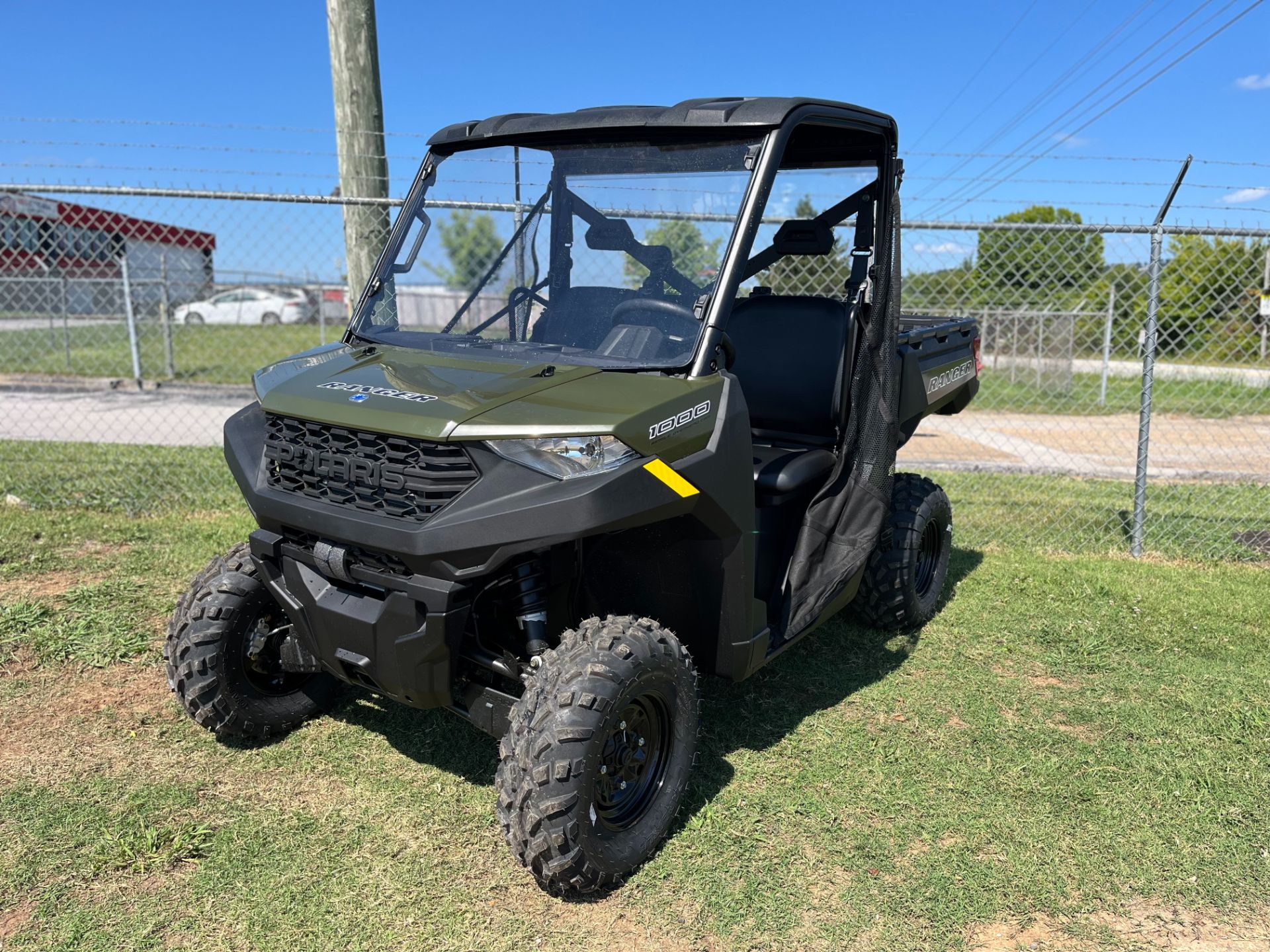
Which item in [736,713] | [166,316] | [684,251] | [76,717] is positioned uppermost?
[684,251]

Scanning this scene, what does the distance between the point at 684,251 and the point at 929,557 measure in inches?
100

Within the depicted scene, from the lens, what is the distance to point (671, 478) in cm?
290

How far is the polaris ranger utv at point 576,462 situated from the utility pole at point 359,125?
77.2 inches

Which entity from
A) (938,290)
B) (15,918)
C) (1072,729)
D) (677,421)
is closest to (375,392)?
(677,421)

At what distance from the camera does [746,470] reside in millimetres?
3213

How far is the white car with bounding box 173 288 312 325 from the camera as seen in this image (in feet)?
66.9

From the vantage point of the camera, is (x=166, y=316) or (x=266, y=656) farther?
(x=166, y=316)

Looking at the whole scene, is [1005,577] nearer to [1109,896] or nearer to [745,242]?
[1109,896]

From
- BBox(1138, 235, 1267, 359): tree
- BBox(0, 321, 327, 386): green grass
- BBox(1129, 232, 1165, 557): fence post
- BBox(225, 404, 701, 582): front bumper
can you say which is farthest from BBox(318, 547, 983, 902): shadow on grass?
BBox(0, 321, 327, 386): green grass

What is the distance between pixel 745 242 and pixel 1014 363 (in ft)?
46.3

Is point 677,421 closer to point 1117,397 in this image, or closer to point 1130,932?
point 1130,932

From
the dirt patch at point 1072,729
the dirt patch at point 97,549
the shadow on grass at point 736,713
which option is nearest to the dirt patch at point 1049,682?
the dirt patch at point 1072,729

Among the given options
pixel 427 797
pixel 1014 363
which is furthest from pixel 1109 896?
pixel 1014 363

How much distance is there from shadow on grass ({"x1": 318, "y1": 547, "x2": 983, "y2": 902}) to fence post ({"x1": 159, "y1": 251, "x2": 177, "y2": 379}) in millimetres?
12489
